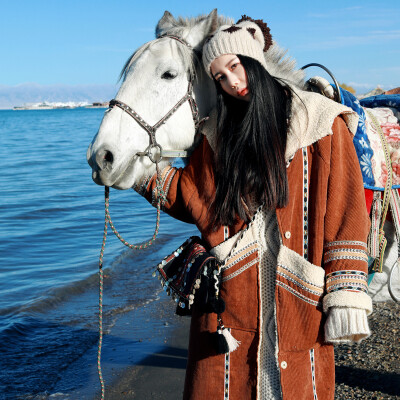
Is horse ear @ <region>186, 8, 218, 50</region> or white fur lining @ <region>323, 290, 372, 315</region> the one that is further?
horse ear @ <region>186, 8, 218, 50</region>

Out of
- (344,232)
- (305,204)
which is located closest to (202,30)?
(305,204)

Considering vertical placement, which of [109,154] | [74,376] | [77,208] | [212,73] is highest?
[212,73]

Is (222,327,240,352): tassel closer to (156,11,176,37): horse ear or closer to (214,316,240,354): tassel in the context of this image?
(214,316,240,354): tassel

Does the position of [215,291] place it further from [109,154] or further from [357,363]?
[357,363]

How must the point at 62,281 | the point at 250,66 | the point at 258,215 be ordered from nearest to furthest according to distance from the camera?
the point at 250,66, the point at 258,215, the point at 62,281

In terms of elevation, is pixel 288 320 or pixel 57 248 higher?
pixel 288 320

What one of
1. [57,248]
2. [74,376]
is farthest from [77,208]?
[74,376]

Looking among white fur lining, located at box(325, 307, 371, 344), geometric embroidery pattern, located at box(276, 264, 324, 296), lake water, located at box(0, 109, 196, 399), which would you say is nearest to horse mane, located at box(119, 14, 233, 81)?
geometric embroidery pattern, located at box(276, 264, 324, 296)

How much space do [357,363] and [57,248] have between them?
578 centimetres

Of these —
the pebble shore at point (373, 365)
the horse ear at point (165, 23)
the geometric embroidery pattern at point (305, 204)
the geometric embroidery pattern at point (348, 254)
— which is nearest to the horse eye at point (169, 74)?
the horse ear at point (165, 23)

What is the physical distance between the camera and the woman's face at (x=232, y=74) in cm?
188

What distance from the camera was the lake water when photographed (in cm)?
454

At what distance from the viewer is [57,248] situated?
8.52m

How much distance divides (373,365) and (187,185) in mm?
2524
